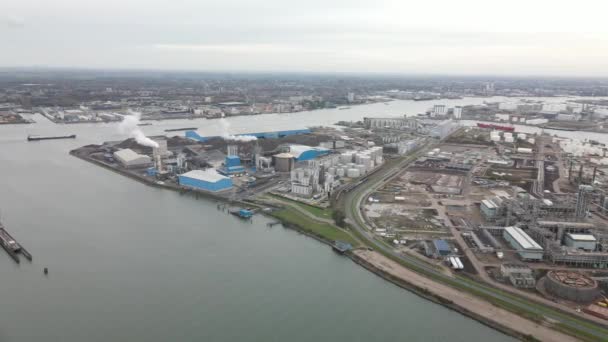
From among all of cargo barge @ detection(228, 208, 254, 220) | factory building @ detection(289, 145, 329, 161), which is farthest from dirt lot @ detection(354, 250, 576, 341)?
factory building @ detection(289, 145, 329, 161)

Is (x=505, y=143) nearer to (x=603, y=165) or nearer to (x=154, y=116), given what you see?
(x=603, y=165)

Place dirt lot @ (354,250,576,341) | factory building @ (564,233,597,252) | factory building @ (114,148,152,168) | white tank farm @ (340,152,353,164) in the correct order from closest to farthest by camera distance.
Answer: dirt lot @ (354,250,576,341) → factory building @ (564,233,597,252) → factory building @ (114,148,152,168) → white tank farm @ (340,152,353,164)

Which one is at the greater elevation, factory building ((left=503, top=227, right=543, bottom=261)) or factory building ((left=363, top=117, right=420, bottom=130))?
factory building ((left=363, top=117, right=420, bottom=130))

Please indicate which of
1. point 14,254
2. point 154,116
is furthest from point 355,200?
point 154,116

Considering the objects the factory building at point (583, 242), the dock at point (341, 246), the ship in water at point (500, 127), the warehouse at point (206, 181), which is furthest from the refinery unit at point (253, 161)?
the ship in water at point (500, 127)

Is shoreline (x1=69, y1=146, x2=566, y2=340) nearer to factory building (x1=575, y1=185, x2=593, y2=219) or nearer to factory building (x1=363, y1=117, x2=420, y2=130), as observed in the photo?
factory building (x1=575, y1=185, x2=593, y2=219)

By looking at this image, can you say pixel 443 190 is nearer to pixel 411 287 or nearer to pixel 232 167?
pixel 411 287

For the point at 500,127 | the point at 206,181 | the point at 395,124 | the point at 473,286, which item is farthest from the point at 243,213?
the point at 500,127
